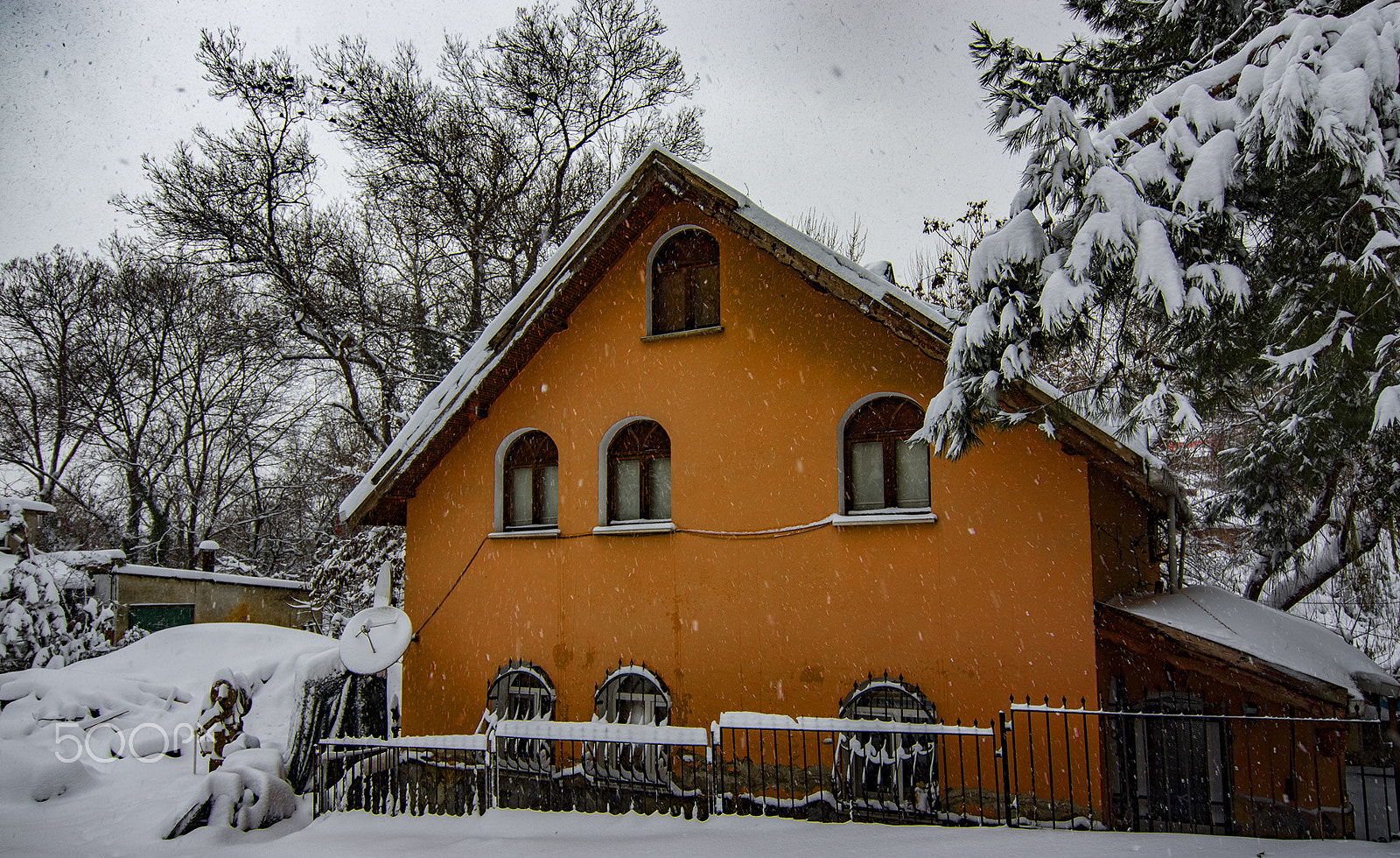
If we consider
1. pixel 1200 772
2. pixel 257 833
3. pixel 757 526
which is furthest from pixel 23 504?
pixel 1200 772

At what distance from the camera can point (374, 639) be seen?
9656 millimetres

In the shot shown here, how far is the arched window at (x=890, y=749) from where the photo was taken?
25.5 feet

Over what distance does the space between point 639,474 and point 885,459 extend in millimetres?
3103

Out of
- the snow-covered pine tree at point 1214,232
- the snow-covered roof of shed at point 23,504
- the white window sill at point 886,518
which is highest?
the snow-covered pine tree at point 1214,232

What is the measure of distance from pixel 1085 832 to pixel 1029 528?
2767 mm

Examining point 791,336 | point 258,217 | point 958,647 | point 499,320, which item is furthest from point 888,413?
point 258,217

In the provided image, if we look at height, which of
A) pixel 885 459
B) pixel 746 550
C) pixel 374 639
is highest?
pixel 885 459

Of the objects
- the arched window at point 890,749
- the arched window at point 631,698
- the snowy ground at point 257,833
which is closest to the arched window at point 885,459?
the arched window at point 890,749

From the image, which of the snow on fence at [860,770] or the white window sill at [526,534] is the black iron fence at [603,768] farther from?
the white window sill at [526,534]

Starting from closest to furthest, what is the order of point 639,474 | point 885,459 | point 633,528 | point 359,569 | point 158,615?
1. point 885,459
2. point 633,528
3. point 639,474
4. point 359,569
5. point 158,615

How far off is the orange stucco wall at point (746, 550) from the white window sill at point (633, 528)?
0.42 feet

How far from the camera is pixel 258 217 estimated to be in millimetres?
17438

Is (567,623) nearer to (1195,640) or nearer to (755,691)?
(755,691)

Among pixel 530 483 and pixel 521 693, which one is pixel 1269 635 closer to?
pixel 521 693
